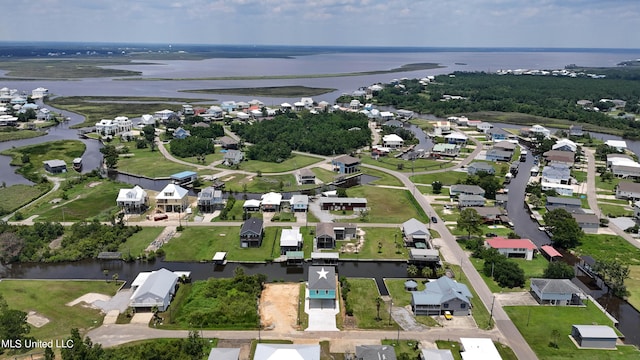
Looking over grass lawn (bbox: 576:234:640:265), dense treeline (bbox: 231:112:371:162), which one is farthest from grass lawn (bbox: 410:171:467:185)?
grass lawn (bbox: 576:234:640:265)

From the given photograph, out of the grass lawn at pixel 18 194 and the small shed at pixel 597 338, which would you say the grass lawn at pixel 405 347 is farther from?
the grass lawn at pixel 18 194

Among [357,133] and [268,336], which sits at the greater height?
[357,133]

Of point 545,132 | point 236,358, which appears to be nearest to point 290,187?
point 236,358

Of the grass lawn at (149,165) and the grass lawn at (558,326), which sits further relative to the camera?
the grass lawn at (149,165)

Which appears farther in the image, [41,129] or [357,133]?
[41,129]

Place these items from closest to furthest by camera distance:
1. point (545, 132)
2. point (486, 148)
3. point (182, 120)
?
point (486, 148), point (545, 132), point (182, 120)

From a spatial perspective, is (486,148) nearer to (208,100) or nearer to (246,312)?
(246,312)

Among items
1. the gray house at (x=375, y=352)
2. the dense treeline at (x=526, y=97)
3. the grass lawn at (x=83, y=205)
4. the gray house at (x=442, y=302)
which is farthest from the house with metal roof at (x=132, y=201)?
the dense treeline at (x=526, y=97)

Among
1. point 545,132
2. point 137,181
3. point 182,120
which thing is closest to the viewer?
point 137,181
